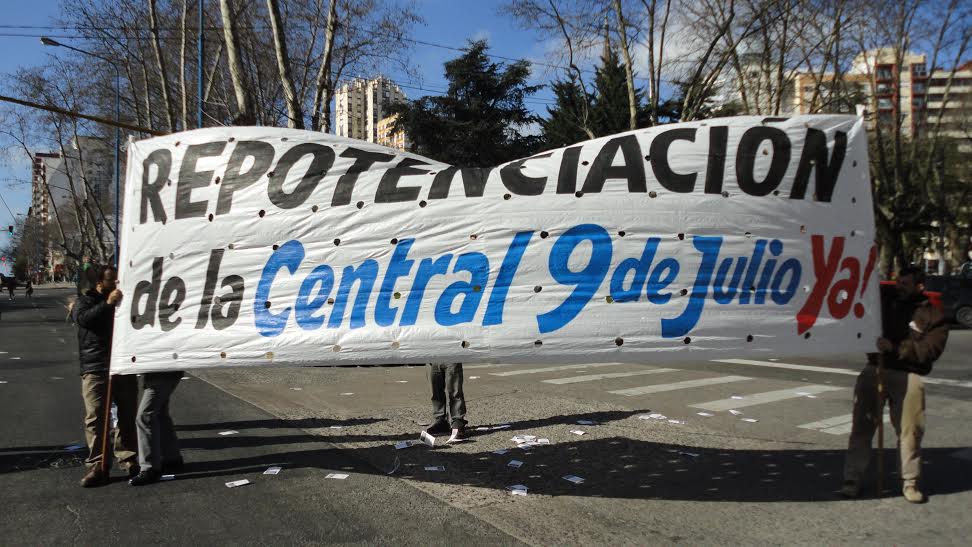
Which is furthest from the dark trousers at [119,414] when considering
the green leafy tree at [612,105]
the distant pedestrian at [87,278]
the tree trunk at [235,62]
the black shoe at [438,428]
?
the green leafy tree at [612,105]

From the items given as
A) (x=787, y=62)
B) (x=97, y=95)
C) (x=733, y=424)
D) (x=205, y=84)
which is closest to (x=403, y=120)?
(x=205, y=84)

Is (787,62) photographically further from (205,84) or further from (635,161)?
(205,84)

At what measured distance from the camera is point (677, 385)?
10.2 m

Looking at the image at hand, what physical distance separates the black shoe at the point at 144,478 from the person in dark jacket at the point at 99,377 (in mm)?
280

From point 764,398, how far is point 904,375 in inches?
174

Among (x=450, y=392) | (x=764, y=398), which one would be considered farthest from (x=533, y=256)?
(x=764, y=398)

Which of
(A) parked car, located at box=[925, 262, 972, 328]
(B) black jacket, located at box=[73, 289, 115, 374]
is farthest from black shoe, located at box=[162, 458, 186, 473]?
(A) parked car, located at box=[925, 262, 972, 328]

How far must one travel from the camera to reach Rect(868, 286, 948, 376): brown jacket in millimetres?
4602

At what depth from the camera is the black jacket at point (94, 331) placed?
550 centimetres

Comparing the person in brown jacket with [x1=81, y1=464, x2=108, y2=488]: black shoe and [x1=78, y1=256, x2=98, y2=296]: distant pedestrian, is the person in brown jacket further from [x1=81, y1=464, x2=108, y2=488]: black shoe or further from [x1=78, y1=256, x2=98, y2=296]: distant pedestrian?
[x1=78, y1=256, x2=98, y2=296]: distant pedestrian

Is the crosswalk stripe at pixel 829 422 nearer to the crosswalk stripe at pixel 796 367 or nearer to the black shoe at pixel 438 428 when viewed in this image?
the crosswalk stripe at pixel 796 367

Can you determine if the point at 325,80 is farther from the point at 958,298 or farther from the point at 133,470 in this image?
the point at 958,298

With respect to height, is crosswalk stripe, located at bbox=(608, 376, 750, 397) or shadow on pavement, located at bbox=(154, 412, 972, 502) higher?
shadow on pavement, located at bbox=(154, 412, 972, 502)

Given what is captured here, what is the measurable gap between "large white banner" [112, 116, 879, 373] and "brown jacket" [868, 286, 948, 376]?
452mm
